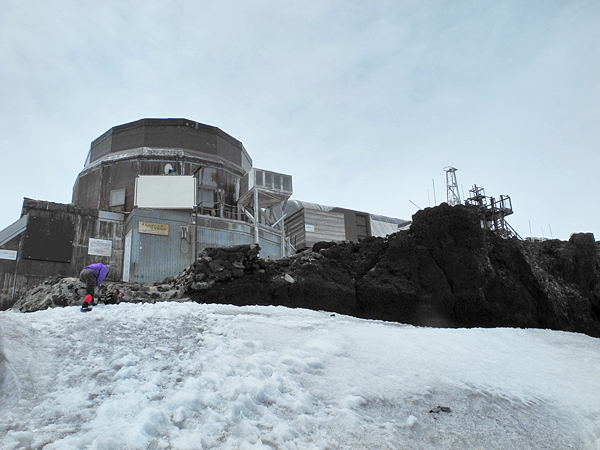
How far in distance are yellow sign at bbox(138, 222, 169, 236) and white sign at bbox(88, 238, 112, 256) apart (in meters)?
2.85

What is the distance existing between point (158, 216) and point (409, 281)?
16.1 meters

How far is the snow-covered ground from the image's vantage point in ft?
10.3

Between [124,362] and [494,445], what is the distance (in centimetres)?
352

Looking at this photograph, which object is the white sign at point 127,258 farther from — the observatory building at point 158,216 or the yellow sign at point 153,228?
the yellow sign at point 153,228

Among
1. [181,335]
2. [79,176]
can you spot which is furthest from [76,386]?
[79,176]

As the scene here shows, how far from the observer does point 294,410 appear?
3619 mm

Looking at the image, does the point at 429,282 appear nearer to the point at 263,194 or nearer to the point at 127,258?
the point at 127,258

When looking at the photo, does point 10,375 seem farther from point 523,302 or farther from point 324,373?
point 523,302

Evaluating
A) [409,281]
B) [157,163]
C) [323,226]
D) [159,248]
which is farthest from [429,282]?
[157,163]

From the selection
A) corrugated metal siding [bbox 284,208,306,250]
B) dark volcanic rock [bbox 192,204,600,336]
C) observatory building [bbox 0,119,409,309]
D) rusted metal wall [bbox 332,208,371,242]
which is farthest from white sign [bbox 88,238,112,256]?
dark volcanic rock [bbox 192,204,600,336]

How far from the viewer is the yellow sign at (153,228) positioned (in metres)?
21.1

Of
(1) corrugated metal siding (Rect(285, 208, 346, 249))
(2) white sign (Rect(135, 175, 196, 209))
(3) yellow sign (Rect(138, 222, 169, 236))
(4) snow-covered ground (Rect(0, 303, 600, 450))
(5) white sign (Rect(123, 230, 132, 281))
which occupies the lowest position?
(4) snow-covered ground (Rect(0, 303, 600, 450))

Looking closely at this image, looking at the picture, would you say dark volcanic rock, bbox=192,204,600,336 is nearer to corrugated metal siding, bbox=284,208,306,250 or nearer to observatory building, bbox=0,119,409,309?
observatory building, bbox=0,119,409,309

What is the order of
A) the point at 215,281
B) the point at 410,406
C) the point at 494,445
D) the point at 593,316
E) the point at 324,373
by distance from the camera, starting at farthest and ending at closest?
the point at 593,316 < the point at 215,281 < the point at 324,373 < the point at 410,406 < the point at 494,445
